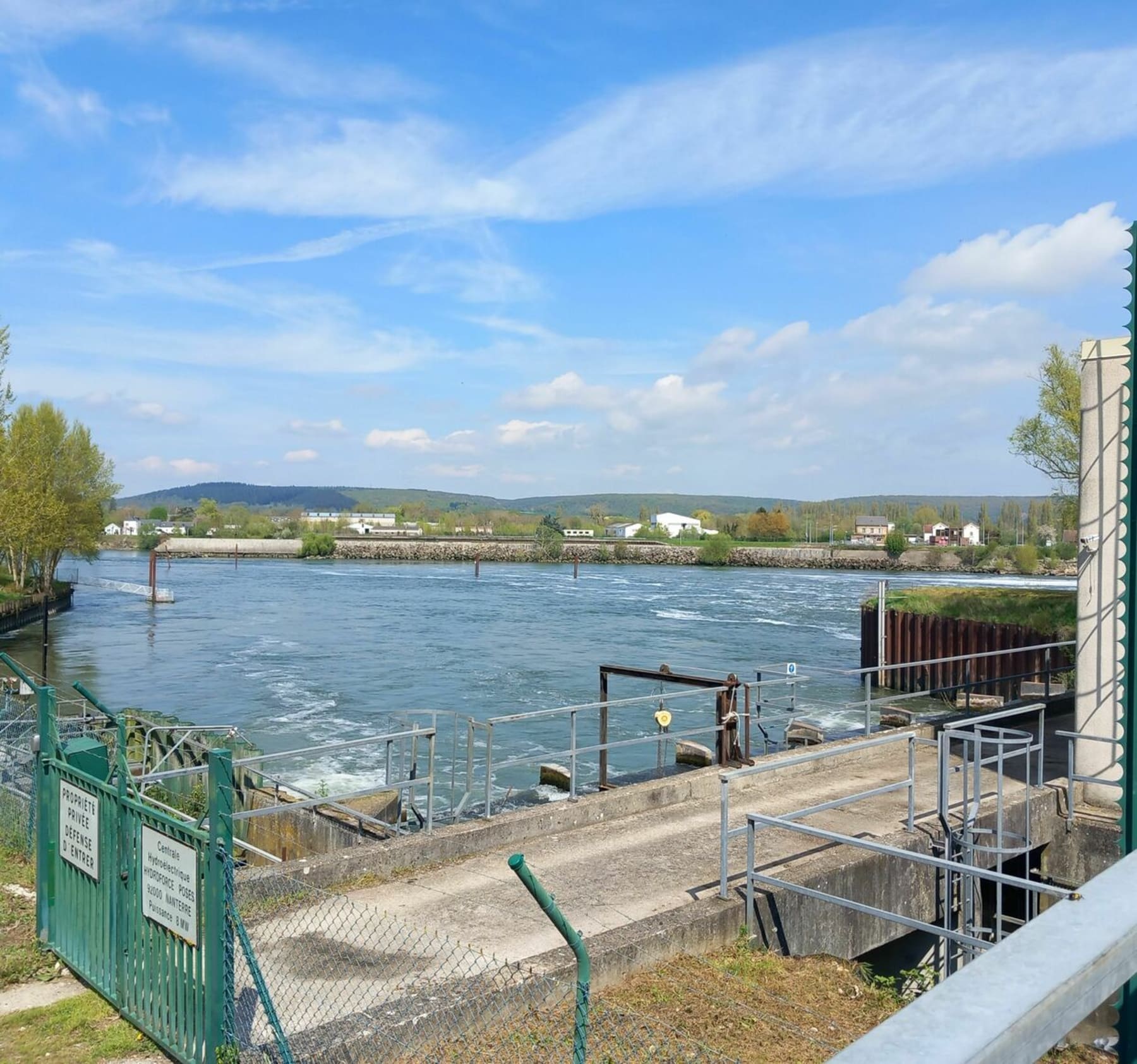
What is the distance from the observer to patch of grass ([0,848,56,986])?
7.46 meters

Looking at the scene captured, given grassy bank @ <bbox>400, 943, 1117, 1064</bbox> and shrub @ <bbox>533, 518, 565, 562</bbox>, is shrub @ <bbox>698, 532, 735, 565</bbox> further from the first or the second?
grassy bank @ <bbox>400, 943, 1117, 1064</bbox>

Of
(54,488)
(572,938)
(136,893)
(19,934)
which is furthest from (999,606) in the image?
(54,488)

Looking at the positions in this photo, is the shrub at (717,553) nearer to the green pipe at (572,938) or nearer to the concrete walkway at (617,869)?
the concrete walkway at (617,869)

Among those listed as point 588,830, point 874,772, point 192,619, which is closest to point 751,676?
point 874,772

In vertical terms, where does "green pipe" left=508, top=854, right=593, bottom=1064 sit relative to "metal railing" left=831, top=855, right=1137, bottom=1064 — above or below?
below

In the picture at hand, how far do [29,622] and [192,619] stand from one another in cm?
820

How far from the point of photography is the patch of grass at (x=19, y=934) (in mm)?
7465

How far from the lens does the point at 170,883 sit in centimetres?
609

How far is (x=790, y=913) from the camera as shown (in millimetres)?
8812

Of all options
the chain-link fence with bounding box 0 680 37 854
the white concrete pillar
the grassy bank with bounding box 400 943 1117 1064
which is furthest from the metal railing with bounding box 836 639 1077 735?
the chain-link fence with bounding box 0 680 37 854

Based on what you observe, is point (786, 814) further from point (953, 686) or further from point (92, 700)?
point (953, 686)

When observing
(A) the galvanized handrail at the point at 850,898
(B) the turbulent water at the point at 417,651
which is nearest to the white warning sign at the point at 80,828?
(A) the galvanized handrail at the point at 850,898

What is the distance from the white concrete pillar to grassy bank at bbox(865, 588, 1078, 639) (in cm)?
2213

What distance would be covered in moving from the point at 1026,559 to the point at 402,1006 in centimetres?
13436
